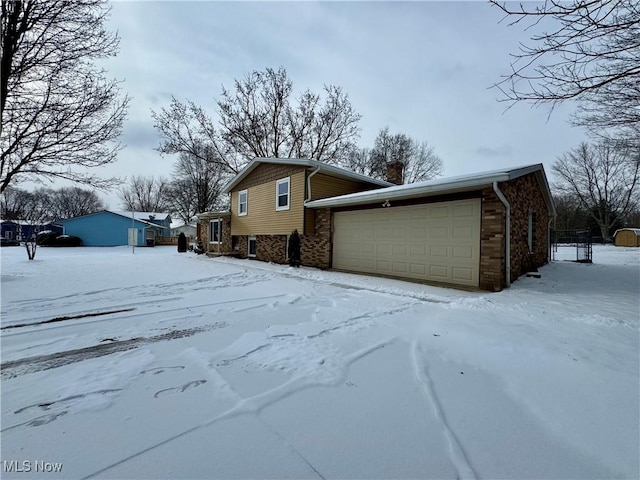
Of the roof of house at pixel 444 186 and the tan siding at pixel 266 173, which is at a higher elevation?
the tan siding at pixel 266 173

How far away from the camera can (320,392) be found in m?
2.21

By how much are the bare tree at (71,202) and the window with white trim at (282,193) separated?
48.8 m

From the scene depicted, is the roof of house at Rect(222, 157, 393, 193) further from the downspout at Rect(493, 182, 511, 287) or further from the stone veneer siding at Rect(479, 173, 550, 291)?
the downspout at Rect(493, 182, 511, 287)

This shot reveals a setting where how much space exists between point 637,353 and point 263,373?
3.89 m

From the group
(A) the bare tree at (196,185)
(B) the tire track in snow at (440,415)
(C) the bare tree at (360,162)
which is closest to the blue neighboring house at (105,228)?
(A) the bare tree at (196,185)

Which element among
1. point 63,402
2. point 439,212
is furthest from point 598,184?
point 63,402

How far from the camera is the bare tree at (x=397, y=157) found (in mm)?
25625

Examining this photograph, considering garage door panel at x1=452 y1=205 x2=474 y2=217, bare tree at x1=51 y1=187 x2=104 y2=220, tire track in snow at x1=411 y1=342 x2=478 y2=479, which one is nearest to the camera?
tire track in snow at x1=411 y1=342 x2=478 y2=479

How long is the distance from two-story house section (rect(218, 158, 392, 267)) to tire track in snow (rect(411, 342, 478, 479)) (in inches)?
300

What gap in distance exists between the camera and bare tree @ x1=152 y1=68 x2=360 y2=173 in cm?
1844

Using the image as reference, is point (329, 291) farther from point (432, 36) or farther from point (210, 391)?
point (432, 36)

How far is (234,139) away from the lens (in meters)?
19.4

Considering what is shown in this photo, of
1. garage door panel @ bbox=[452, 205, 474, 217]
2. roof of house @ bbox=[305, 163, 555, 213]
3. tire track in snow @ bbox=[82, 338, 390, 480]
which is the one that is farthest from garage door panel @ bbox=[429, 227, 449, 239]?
tire track in snow @ bbox=[82, 338, 390, 480]

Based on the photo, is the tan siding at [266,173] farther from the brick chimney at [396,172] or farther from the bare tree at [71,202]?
the bare tree at [71,202]
